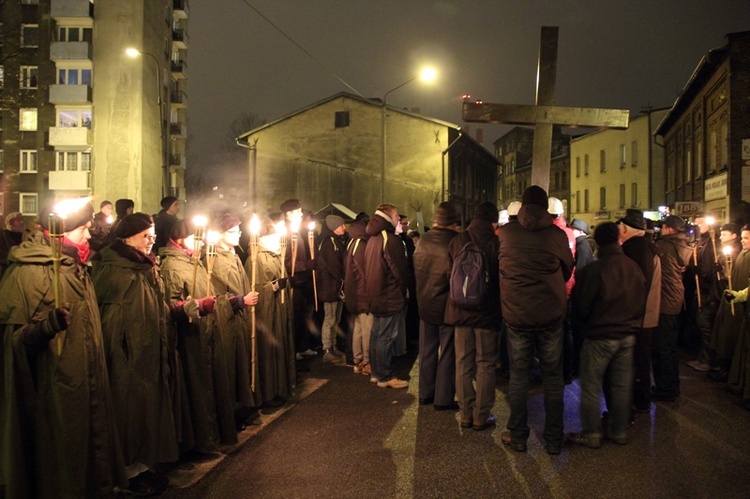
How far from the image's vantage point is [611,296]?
19.4 feet

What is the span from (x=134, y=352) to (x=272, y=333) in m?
2.46

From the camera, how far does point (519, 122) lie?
8.47 metres

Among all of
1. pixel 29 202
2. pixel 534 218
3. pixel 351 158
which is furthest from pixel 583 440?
pixel 29 202

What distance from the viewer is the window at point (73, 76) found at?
41688mm

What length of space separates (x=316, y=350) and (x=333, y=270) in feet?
5.91

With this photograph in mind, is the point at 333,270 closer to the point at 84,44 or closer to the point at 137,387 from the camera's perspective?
the point at 137,387

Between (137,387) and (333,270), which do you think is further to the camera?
(333,270)

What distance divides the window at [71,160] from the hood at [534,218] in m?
41.0

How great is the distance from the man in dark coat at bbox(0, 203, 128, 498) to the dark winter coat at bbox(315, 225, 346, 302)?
5.78 meters

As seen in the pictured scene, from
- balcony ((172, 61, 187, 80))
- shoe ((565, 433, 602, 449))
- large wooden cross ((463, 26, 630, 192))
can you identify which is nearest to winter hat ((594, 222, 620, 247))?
shoe ((565, 433, 602, 449))

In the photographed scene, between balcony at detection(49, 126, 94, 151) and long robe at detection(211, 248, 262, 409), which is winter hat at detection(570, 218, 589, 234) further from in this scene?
balcony at detection(49, 126, 94, 151)

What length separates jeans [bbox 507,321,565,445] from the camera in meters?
5.86

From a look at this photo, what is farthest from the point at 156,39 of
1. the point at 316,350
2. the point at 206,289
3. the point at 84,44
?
the point at 206,289

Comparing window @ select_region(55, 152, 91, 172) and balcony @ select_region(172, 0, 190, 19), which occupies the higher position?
balcony @ select_region(172, 0, 190, 19)
